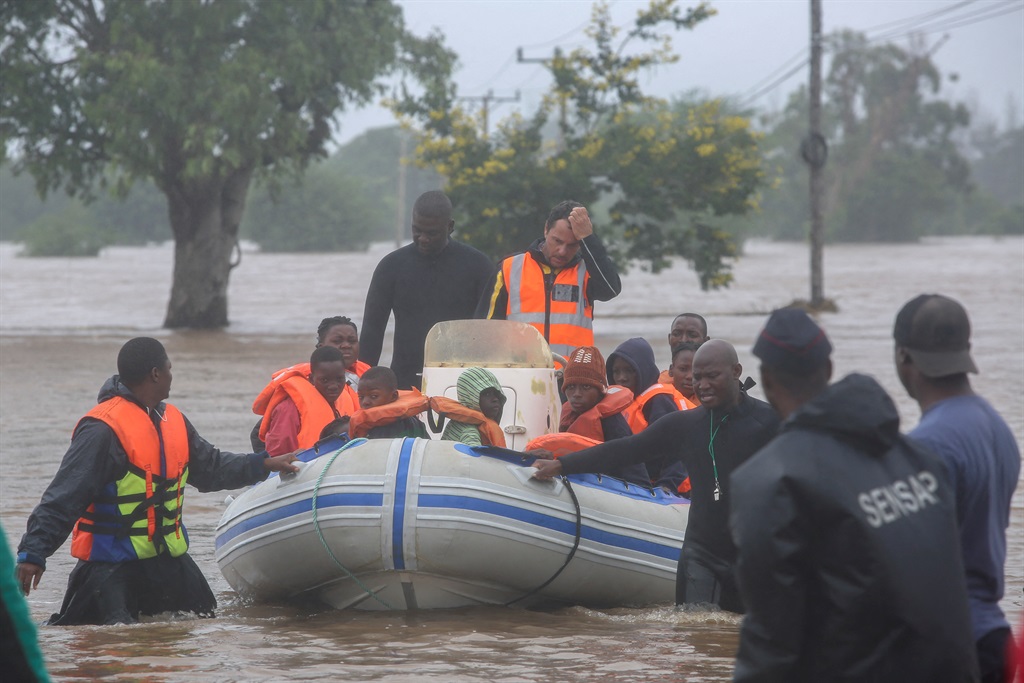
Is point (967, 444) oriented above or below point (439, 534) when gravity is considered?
above

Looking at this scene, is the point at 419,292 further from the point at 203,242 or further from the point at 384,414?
the point at 203,242

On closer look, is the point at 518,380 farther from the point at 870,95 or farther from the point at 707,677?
the point at 870,95

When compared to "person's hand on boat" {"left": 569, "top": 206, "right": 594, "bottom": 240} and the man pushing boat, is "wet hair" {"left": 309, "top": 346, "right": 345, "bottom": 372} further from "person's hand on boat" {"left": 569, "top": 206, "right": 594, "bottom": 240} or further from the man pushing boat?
"person's hand on boat" {"left": 569, "top": 206, "right": 594, "bottom": 240}

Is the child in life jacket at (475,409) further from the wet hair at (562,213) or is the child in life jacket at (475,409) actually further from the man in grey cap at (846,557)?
the man in grey cap at (846,557)

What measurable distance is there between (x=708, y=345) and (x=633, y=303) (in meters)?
30.5

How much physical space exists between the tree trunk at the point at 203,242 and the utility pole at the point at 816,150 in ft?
36.7

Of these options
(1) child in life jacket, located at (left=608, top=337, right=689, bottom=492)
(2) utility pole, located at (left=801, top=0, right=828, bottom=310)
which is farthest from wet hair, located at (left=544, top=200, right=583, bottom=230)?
(2) utility pole, located at (left=801, top=0, right=828, bottom=310)

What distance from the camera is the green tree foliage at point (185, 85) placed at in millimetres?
21703

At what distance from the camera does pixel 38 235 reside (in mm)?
64375

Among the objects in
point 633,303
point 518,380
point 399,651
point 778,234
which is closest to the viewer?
point 399,651

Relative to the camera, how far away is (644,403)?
6.78 m

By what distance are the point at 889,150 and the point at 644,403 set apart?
6711cm

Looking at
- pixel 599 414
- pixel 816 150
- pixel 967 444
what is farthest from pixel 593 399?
pixel 816 150

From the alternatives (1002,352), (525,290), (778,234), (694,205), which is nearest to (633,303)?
(694,205)
